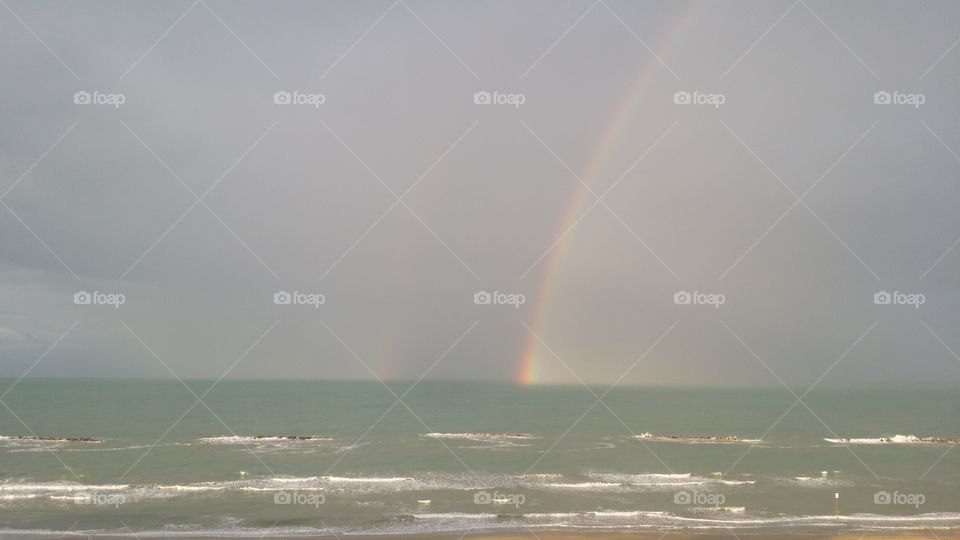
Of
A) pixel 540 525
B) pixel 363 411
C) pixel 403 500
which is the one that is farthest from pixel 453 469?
pixel 363 411

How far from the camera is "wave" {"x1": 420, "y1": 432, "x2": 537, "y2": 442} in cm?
4653

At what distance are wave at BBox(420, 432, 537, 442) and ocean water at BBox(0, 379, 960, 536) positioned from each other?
301 millimetres

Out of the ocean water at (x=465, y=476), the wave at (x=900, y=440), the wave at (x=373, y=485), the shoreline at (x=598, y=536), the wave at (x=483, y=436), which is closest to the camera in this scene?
the shoreline at (x=598, y=536)

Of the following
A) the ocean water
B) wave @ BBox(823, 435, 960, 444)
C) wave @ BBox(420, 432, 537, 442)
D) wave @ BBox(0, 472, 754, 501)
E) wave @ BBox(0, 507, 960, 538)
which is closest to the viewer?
wave @ BBox(0, 507, 960, 538)

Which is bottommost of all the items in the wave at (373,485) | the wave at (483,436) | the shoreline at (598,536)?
the shoreline at (598,536)

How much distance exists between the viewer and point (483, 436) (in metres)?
48.1

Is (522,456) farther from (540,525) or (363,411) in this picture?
(363,411)

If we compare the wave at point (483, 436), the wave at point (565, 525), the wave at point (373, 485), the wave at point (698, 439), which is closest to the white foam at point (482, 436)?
the wave at point (483, 436)

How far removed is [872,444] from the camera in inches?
1762

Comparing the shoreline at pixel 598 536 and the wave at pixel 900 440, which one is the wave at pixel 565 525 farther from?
the wave at pixel 900 440

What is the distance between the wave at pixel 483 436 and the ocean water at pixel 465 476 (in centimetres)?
30

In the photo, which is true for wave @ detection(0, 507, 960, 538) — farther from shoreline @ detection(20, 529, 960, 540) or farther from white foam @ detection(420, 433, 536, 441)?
white foam @ detection(420, 433, 536, 441)

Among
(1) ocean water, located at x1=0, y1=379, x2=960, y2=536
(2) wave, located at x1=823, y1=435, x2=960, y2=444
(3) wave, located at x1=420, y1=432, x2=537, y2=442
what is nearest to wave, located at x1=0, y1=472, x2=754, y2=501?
(1) ocean water, located at x1=0, y1=379, x2=960, y2=536

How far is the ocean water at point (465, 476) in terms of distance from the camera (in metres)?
21.1
